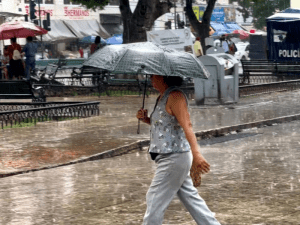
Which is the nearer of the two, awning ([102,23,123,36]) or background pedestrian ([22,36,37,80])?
background pedestrian ([22,36,37,80])

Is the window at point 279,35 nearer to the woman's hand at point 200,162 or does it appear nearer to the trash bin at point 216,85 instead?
the trash bin at point 216,85

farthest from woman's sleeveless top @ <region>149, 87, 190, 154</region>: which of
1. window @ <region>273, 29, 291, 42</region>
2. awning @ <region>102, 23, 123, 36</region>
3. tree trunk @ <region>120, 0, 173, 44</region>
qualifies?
awning @ <region>102, 23, 123, 36</region>

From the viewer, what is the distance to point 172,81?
605 cm

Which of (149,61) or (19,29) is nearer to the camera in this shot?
(149,61)

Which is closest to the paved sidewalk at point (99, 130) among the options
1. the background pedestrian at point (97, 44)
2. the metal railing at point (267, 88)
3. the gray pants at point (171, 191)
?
the metal railing at point (267, 88)

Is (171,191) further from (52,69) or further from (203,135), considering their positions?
(52,69)

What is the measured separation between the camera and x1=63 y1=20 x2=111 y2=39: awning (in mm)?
66125

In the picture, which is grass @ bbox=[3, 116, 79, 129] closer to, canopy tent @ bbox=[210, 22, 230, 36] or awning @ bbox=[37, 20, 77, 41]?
awning @ bbox=[37, 20, 77, 41]

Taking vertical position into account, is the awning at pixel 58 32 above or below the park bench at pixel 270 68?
above

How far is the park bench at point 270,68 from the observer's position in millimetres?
28891

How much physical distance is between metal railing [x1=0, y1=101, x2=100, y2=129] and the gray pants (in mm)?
10167

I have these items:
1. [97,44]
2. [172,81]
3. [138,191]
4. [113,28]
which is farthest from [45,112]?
[113,28]

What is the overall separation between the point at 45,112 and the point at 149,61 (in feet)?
35.8

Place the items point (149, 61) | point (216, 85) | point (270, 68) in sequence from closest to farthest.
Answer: point (149, 61)
point (216, 85)
point (270, 68)
